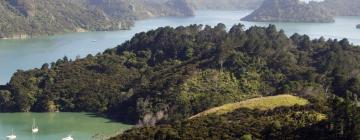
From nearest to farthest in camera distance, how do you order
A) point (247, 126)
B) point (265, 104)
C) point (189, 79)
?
1. point (247, 126)
2. point (265, 104)
3. point (189, 79)

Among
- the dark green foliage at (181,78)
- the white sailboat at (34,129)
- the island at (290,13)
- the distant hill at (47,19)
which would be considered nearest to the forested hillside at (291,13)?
the island at (290,13)

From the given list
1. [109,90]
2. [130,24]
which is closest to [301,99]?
[109,90]

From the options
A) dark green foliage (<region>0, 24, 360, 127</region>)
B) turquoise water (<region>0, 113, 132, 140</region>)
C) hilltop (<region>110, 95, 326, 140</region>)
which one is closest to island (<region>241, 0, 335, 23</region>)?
dark green foliage (<region>0, 24, 360, 127</region>)

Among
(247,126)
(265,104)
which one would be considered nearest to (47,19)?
(265,104)

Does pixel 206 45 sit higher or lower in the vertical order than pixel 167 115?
higher

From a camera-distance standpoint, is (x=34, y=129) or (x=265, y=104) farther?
(x=34, y=129)

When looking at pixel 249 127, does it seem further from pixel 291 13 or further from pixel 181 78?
pixel 291 13

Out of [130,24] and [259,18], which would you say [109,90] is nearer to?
[130,24]
